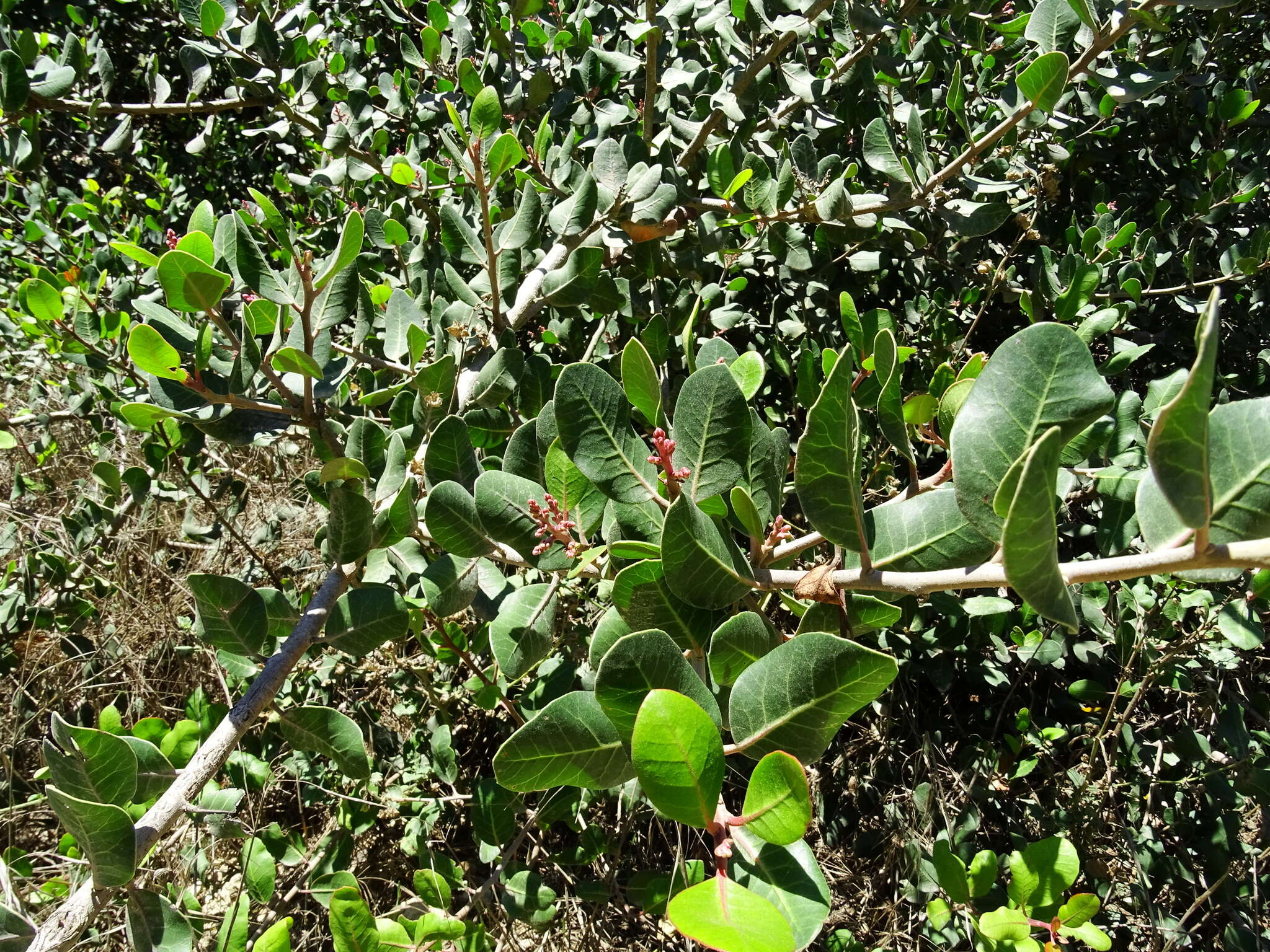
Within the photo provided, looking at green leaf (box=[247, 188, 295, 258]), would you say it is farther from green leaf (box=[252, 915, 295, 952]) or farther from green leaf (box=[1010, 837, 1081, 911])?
green leaf (box=[1010, 837, 1081, 911])

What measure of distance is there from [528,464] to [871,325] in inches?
28.0

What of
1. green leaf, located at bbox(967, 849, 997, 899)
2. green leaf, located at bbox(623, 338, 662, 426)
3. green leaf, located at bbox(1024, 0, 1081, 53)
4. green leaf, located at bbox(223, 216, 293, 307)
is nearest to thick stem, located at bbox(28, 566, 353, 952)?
green leaf, located at bbox(223, 216, 293, 307)

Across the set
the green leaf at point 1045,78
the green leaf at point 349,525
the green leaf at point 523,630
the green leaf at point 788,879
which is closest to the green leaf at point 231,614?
the green leaf at point 349,525

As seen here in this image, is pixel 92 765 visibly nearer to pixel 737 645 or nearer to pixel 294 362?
pixel 294 362

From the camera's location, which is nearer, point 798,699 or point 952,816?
point 798,699

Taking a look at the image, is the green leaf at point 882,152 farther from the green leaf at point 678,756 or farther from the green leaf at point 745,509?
the green leaf at point 678,756

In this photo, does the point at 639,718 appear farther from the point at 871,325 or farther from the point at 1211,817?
the point at 1211,817

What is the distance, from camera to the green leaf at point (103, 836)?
754 millimetres

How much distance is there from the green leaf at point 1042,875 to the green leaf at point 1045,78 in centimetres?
122

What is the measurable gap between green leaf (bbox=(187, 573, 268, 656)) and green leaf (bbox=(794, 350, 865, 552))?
2.41 ft

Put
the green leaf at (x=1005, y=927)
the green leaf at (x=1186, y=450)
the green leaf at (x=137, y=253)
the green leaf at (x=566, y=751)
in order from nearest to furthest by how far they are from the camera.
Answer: the green leaf at (x=1186, y=450) < the green leaf at (x=566, y=751) < the green leaf at (x=137, y=253) < the green leaf at (x=1005, y=927)

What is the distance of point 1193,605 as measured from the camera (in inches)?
68.8

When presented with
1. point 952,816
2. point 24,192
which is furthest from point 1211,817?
point 24,192

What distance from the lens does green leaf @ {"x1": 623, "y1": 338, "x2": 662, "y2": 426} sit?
35.2 inches
